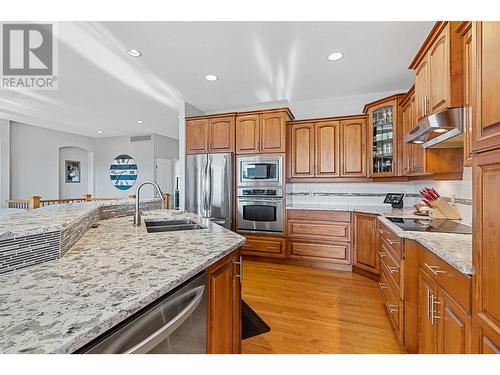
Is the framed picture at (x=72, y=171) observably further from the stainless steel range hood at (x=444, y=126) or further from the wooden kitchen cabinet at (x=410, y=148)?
the stainless steel range hood at (x=444, y=126)

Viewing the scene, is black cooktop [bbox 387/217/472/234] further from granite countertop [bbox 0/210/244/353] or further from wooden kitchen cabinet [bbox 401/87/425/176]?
granite countertop [bbox 0/210/244/353]

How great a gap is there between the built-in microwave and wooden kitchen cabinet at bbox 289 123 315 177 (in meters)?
0.31

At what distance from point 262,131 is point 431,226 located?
248cm

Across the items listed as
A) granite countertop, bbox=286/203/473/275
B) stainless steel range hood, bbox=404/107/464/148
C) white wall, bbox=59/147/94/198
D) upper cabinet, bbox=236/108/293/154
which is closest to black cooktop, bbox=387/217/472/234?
granite countertop, bbox=286/203/473/275

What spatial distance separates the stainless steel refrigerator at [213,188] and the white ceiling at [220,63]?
105 cm

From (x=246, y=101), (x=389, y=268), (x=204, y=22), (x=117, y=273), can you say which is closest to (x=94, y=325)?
(x=117, y=273)

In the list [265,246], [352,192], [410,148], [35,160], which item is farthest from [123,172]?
[410,148]

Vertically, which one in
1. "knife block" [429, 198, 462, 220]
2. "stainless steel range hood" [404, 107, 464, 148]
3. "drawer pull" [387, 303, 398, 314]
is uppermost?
"stainless steel range hood" [404, 107, 464, 148]

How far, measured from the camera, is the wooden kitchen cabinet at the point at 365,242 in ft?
9.87

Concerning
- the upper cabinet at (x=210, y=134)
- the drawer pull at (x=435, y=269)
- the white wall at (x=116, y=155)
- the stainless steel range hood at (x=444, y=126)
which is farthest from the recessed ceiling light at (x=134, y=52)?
the white wall at (x=116, y=155)

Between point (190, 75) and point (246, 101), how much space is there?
1218 mm

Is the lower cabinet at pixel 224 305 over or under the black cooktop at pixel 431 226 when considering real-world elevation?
under

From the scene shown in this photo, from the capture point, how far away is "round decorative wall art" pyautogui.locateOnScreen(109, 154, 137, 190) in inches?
295

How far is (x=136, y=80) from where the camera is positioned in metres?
3.42
